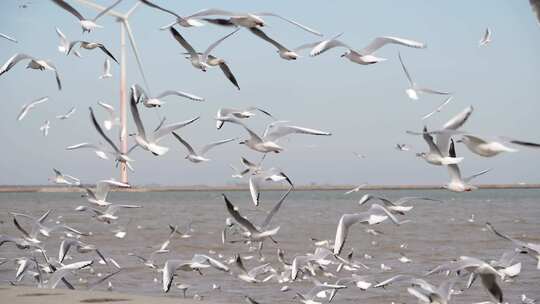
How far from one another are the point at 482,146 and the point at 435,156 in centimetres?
74

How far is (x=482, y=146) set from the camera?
6.33 m

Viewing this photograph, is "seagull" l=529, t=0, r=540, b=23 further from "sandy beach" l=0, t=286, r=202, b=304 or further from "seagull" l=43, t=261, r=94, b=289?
"seagull" l=43, t=261, r=94, b=289

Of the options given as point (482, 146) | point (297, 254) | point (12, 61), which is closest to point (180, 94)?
point (12, 61)

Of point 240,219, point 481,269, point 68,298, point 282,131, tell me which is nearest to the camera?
point 481,269

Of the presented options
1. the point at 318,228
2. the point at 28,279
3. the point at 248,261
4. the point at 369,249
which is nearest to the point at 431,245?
the point at 369,249

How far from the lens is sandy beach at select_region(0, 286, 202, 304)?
263 inches

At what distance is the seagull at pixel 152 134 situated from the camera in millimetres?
7359

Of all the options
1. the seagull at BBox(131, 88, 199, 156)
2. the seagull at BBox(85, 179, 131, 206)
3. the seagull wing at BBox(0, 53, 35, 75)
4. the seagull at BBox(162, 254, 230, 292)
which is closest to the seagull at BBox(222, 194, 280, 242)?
the seagull at BBox(162, 254, 230, 292)

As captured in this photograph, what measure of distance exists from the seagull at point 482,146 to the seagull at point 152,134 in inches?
91.2

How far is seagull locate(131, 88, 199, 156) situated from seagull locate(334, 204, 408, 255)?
1.54 m

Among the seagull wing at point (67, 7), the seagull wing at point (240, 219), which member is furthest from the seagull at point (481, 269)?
the seagull wing at point (67, 7)

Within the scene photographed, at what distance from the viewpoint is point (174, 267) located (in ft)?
24.4

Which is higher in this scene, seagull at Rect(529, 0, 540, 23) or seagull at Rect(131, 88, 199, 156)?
seagull at Rect(529, 0, 540, 23)

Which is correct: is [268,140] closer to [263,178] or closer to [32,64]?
[263,178]
